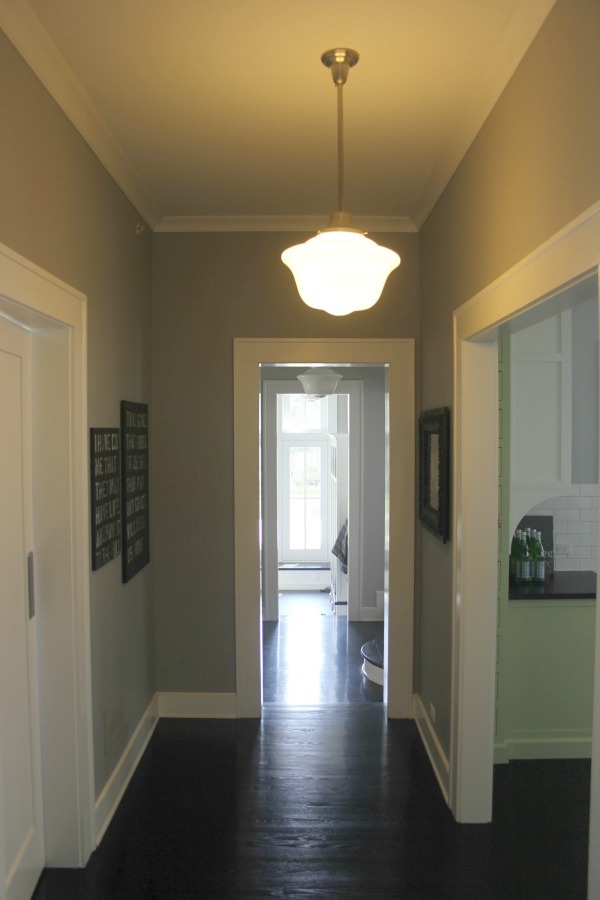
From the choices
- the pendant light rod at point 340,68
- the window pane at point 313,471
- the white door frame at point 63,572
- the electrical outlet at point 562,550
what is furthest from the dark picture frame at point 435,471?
the window pane at point 313,471

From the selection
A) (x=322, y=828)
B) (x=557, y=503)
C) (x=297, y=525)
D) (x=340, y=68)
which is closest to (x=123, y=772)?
(x=322, y=828)

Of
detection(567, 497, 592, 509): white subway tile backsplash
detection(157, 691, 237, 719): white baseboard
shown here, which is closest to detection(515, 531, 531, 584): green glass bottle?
detection(567, 497, 592, 509): white subway tile backsplash

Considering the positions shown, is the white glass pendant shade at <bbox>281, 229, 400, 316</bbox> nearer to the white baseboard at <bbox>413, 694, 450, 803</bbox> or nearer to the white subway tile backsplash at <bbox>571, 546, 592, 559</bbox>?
the white baseboard at <bbox>413, 694, 450, 803</bbox>

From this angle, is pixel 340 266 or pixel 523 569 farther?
pixel 523 569

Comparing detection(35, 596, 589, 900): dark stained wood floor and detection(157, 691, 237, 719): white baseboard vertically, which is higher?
detection(157, 691, 237, 719): white baseboard

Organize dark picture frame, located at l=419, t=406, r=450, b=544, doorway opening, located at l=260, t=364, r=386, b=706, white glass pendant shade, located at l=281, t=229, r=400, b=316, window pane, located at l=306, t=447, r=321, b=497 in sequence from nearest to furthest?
white glass pendant shade, located at l=281, t=229, r=400, b=316
dark picture frame, located at l=419, t=406, r=450, b=544
doorway opening, located at l=260, t=364, r=386, b=706
window pane, located at l=306, t=447, r=321, b=497

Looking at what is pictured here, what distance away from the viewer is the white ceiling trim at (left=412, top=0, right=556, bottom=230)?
1.76 metres

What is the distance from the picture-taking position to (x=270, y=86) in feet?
7.29

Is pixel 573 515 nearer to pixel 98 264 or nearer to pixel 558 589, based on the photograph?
pixel 558 589

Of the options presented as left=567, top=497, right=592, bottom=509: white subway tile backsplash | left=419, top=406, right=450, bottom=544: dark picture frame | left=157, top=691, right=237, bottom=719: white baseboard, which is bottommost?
left=157, top=691, right=237, bottom=719: white baseboard

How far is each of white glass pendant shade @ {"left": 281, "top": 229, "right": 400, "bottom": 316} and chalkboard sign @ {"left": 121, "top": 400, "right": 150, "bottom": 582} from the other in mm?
1483

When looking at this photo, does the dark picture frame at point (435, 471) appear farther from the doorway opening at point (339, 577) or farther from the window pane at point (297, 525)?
the window pane at point (297, 525)

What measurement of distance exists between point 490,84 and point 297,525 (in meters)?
6.91

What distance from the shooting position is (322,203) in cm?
334
